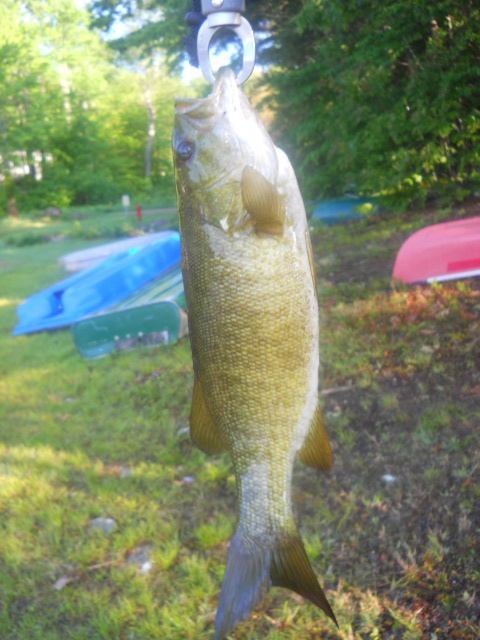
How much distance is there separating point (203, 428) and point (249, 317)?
0.39 m

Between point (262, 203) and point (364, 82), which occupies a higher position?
point (364, 82)

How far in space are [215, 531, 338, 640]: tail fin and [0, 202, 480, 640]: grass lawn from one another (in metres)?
1.50

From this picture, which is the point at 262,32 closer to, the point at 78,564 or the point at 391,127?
the point at 391,127

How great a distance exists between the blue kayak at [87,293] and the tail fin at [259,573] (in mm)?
7517

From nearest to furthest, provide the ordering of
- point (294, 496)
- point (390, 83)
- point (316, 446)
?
point (316, 446) < point (294, 496) < point (390, 83)

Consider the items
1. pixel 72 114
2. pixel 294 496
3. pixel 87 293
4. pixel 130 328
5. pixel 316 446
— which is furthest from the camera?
pixel 72 114

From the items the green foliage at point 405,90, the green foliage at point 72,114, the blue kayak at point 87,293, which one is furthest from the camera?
A: the green foliage at point 72,114

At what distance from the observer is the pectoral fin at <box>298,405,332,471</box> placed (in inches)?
66.2

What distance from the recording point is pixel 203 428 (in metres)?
1.69

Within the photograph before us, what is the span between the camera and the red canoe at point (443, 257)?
6535 mm

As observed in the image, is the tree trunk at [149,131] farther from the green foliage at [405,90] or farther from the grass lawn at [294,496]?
the grass lawn at [294,496]

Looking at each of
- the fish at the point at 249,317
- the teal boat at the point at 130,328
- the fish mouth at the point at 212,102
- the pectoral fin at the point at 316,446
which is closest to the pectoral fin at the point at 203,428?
the fish at the point at 249,317

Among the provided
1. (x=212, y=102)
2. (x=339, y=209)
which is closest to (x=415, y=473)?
(x=212, y=102)

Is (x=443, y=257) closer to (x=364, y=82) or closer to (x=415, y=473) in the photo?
(x=415, y=473)
